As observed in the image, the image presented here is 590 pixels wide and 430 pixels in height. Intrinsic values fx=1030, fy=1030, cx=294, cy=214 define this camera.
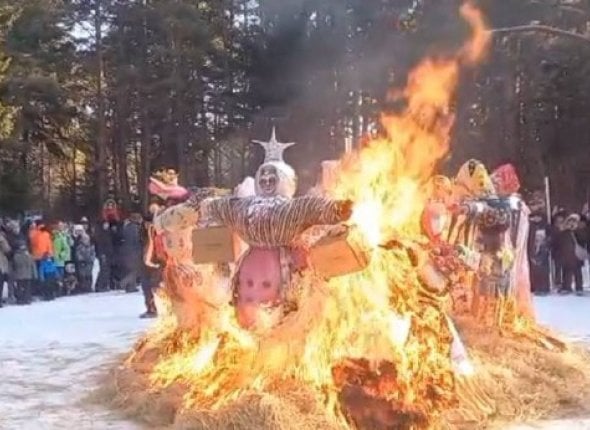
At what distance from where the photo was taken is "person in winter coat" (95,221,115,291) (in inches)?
617

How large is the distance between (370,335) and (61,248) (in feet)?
31.9

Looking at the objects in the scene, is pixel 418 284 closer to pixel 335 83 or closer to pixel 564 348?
pixel 564 348

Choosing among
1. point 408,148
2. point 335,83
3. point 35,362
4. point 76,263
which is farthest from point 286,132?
point 408,148

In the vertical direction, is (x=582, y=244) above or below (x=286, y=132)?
below

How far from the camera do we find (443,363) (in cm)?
585

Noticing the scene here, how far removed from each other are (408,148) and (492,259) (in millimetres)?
1769

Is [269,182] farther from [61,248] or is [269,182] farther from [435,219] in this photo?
[61,248]

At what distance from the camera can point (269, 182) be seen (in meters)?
6.57

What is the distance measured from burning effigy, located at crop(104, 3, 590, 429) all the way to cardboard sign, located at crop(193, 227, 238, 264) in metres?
0.01

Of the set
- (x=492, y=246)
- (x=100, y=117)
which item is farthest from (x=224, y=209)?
(x=100, y=117)

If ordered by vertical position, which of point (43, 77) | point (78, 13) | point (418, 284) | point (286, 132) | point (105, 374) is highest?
point (78, 13)

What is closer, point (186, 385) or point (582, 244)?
point (186, 385)

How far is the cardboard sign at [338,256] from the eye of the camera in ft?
18.0

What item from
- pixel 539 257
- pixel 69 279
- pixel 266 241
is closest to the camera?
pixel 266 241
